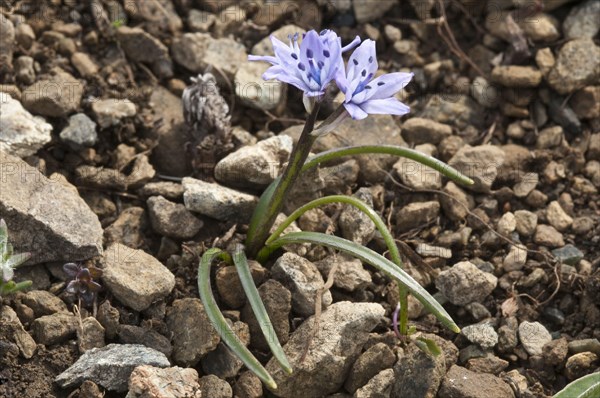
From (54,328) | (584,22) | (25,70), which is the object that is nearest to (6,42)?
(25,70)

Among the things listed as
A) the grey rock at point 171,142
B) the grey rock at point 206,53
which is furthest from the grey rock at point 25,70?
the grey rock at point 206,53

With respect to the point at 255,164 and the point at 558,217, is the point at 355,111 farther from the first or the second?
the point at 558,217

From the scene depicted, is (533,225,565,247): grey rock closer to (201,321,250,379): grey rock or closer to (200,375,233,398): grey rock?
(201,321,250,379): grey rock

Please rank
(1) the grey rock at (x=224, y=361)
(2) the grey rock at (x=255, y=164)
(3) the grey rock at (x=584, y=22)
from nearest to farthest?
(1) the grey rock at (x=224, y=361) → (2) the grey rock at (x=255, y=164) → (3) the grey rock at (x=584, y=22)

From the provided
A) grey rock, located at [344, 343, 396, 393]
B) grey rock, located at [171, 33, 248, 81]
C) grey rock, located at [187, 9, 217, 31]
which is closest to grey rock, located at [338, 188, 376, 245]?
grey rock, located at [344, 343, 396, 393]

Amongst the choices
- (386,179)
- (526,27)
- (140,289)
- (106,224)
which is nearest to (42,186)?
(106,224)

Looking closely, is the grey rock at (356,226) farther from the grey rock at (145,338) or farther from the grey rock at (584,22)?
the grey rock at (584,22)

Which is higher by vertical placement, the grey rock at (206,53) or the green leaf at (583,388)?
the grey rock at (206,53)
